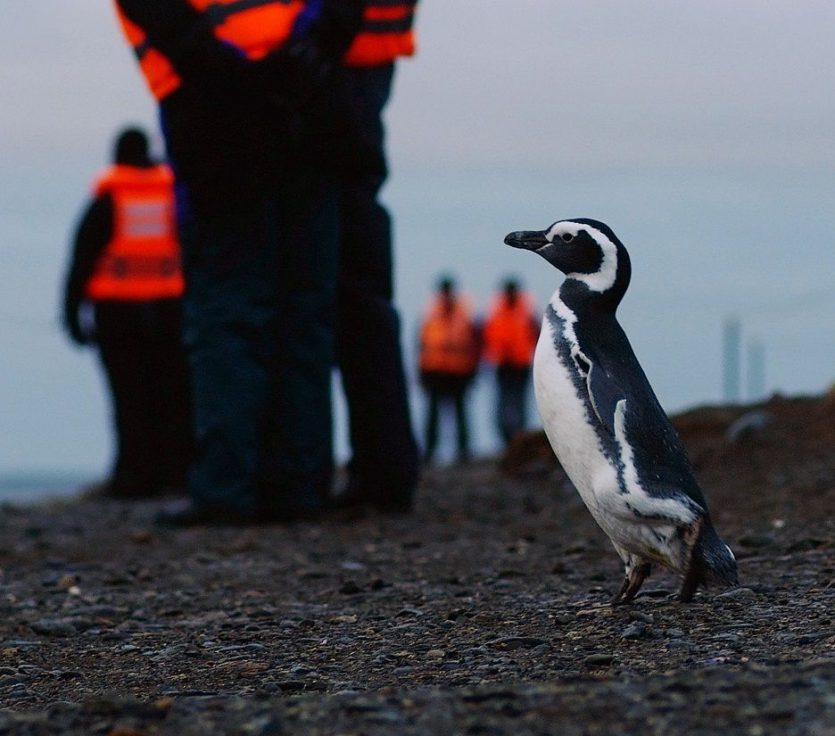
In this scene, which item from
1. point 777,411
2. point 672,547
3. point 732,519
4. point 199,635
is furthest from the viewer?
point 777,411

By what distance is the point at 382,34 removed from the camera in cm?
748

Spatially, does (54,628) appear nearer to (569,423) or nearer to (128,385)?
(569,423)

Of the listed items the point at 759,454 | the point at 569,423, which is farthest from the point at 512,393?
the point at 569,423

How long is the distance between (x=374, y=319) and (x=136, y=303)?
3172 mm

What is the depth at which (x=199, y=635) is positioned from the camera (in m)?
4.77

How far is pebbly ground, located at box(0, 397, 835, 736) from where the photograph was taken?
293 cm

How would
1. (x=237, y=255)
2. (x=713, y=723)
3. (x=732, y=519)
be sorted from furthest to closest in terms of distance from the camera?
1. (x=237, y=255)
2. (x=732, y=519)
3. (x=713, y=723)

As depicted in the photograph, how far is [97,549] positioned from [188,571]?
1.19 meters

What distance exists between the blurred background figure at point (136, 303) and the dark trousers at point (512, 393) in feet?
19.4

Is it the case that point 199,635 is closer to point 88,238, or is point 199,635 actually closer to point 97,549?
point 97,549

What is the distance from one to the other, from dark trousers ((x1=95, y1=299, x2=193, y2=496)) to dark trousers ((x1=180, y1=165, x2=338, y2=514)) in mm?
3010

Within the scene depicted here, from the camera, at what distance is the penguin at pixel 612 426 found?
12.9ft

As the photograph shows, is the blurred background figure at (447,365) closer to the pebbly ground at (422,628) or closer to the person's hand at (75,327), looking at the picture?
the person's hand at (75,327)

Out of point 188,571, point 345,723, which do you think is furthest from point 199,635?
point 345,723
